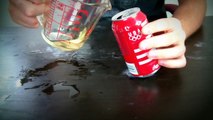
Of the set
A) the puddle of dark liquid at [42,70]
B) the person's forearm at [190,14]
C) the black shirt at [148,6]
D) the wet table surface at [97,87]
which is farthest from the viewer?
the black shirt at [148,6]

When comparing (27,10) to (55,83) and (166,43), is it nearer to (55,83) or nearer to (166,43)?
(55,83)

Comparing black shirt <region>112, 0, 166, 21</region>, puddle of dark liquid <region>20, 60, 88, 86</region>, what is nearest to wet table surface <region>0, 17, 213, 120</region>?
puddle of dark liquid <region>20, 60, 88, 86</region>

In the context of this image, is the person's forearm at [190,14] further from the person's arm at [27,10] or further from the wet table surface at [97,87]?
the person's arm at [27,10]

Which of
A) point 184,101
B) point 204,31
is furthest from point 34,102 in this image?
point 204,31

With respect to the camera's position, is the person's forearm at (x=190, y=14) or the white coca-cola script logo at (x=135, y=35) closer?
the white coca-cola script logo at (x=135, y=35)

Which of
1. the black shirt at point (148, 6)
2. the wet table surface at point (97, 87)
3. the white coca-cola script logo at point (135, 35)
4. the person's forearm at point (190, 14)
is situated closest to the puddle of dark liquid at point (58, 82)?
the wet table surface at point (97, 87)

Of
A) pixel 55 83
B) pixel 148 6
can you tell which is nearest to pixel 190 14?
pixel 148 6
